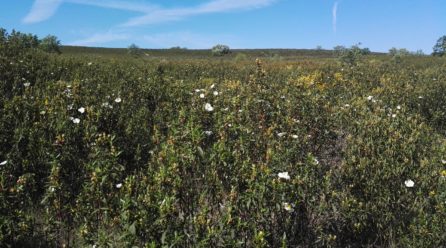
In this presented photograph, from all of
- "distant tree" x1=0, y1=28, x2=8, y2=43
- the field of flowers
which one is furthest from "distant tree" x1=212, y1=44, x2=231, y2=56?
the field of flowers

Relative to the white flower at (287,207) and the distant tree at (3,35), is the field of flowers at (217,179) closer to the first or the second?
the white flower at (287,207)

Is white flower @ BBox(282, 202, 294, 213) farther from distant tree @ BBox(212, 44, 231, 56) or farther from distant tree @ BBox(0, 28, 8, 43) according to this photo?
distant tree @ BBox(212, 44, 231, 56)

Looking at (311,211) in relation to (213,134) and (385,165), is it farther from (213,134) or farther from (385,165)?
(213,134)

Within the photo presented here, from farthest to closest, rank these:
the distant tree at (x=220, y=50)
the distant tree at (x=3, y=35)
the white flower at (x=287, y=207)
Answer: the distant tree at (x=220, y=50)
the distant tree at (x=3, y=35)
the white flower at (x=287, y=207)

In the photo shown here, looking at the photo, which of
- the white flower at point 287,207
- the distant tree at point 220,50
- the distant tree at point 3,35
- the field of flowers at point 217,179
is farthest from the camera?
the distant tree at point 220,50

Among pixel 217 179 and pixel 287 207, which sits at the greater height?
pixel 217 179

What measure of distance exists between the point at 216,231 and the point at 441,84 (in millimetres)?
10399

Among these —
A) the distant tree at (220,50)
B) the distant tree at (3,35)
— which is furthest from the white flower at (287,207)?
the distant tree at (220,50)

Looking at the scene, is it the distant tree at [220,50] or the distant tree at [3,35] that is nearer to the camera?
the distant tree at [3,35]

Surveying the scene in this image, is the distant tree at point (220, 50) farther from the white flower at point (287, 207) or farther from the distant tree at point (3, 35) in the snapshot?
the white flower at point (287, 207)

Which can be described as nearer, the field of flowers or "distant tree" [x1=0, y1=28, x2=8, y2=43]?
the field of flowers

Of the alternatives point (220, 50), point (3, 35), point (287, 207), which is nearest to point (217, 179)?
point (287, 207)

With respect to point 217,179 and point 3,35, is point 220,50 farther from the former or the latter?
point 217,179

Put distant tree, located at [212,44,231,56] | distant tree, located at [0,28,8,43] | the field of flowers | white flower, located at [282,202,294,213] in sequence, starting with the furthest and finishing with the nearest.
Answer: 1. distant tree, located at [212,44,231,56]
2. distant tree, located at [0,28,8,43]
3. white flower, located at [282,202,294,213]
4. the field of flowers
